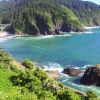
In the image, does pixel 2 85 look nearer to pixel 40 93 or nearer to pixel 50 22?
pixel 40 93

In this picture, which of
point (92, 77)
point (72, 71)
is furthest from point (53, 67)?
point (92, 77)

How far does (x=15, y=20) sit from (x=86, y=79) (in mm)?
140911

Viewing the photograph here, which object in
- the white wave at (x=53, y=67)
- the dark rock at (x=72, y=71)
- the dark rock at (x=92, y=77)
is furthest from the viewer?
the white wave at (x=53, y=67)

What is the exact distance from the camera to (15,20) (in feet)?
656

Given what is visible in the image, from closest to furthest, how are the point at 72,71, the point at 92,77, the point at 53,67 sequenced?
the point at 92,77
the point at 72,71
the point at 53,67

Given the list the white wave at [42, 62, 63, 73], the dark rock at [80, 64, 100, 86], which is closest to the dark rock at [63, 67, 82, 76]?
the white wave at [42, 62, 63, 73]

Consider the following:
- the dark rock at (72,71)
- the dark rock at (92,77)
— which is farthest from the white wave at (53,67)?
the dark rock at (92,77)

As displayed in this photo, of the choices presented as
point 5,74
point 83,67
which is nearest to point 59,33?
point 83,67

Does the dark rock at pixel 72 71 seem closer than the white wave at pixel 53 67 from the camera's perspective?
Yes

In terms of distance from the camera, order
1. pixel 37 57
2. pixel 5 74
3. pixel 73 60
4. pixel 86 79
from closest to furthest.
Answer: pixel 5 74
pixel 86 79
pixel 73 60
pixel 37 57

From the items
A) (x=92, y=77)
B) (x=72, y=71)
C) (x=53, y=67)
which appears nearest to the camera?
(x=92, y=77)

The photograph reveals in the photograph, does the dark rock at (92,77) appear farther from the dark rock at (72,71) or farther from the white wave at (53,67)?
the white wave at (53,67)

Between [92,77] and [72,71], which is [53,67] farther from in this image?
[92,77]

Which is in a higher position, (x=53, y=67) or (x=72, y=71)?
(x=72, y=71)
